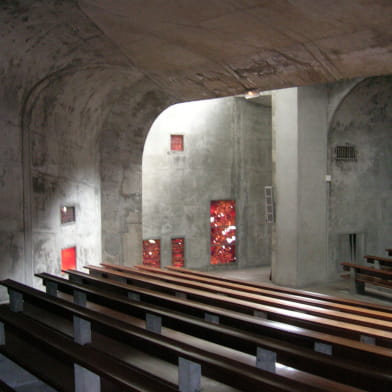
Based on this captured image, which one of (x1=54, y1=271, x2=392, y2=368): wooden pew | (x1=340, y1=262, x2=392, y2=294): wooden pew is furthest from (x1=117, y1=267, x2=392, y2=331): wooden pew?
(x1=340, y1=262, x2=392, y2=294): wooden pew

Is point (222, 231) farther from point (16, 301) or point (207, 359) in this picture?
point (207, 359)

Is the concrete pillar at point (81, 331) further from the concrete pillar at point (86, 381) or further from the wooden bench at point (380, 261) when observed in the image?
the wooden bench at point (380, 261)

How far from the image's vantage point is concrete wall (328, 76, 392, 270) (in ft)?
35.8

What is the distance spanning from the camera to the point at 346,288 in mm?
10297

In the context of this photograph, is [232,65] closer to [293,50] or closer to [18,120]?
[293,50]

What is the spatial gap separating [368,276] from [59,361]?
7.77m

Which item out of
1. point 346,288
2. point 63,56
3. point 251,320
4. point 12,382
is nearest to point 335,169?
point 346,288

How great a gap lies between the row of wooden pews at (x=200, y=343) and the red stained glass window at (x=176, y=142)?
28.7 ft

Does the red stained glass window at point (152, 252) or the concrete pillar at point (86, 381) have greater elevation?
the concrete pillar at point (86, 381)

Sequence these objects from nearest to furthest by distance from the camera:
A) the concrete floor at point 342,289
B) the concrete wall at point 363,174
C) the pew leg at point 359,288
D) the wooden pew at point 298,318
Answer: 1. the wooden pew at point 298,318
2. the concrete floor at point 342,289
3. the pew leg at point 359,288
4. the concrete wall at point 363,174

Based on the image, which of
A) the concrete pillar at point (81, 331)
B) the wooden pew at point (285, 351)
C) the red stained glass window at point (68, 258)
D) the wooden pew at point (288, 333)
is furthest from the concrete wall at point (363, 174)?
the concrete pillar at point (81, 331)

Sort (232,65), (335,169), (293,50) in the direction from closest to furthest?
(293,50) < (232,65) < (335,169)

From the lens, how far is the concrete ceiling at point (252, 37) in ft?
12.1

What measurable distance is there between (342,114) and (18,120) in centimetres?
837
